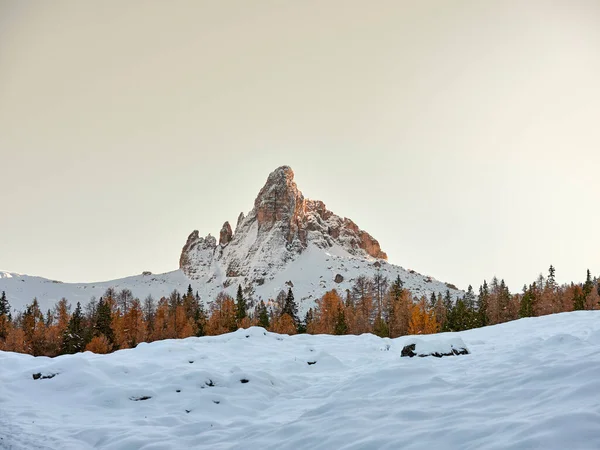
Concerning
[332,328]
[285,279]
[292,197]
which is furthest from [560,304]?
[292,197]

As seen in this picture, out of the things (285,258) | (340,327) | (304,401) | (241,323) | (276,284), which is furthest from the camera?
(285,258)

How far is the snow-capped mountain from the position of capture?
494 ft

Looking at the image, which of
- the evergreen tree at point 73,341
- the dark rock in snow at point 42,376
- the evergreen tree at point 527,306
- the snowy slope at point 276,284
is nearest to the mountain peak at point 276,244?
the snowy slope at point 276,284

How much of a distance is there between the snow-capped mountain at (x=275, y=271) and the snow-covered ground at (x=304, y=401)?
119 m

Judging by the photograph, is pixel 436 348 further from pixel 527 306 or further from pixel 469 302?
pixel 469 302

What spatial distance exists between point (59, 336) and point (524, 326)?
59076mm

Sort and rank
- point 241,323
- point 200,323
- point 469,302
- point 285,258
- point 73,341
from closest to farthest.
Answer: point 73,341
point 241,323
point 200,323
point 469,302
point 285,258

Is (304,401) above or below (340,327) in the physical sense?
above

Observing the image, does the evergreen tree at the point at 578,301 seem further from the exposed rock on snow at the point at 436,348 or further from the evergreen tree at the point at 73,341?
the evergreen tree at the point at 73,341

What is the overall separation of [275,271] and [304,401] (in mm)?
157456

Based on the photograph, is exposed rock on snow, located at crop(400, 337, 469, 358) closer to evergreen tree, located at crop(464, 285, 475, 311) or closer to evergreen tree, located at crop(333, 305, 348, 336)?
evergreen tree, located at crop(333, 305, 348, 336)

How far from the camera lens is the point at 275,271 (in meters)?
169

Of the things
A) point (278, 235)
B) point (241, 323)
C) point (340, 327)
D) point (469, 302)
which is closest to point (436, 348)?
point (340, 327)

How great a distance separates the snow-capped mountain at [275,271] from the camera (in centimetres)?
15050
